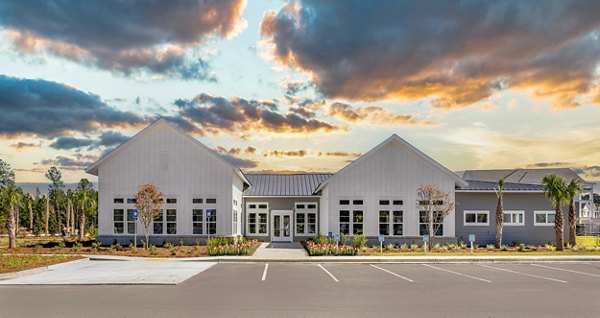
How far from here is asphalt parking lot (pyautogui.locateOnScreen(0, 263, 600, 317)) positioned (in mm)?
12523

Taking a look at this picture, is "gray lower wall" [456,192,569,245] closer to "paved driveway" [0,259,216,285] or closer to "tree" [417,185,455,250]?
"tree" [417,185,455,250]

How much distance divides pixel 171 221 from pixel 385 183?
46.1 ft

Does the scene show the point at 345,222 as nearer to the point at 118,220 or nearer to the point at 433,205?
the point at 433,205

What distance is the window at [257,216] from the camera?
4250 cm

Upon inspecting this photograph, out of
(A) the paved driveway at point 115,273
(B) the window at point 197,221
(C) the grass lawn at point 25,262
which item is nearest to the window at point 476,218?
(B) the window at point 197,221

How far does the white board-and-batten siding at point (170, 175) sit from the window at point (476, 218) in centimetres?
1623

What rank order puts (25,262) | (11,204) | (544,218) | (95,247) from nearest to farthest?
(25,262)
(95,247)
(11,204)
(544,218)

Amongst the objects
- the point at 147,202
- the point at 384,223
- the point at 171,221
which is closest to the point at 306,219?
the point at 384,223

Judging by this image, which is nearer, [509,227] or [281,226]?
[509,227]

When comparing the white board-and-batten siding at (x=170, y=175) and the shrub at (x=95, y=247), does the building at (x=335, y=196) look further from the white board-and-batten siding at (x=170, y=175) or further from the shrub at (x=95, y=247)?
the shrub at (x=95, y=247)

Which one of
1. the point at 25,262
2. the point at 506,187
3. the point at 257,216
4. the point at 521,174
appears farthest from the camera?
the point at 521,174

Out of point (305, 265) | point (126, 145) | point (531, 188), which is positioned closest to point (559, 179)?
point (531, 188)

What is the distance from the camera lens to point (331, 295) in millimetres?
14969

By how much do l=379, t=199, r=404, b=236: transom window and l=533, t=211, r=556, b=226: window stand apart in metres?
10.1
